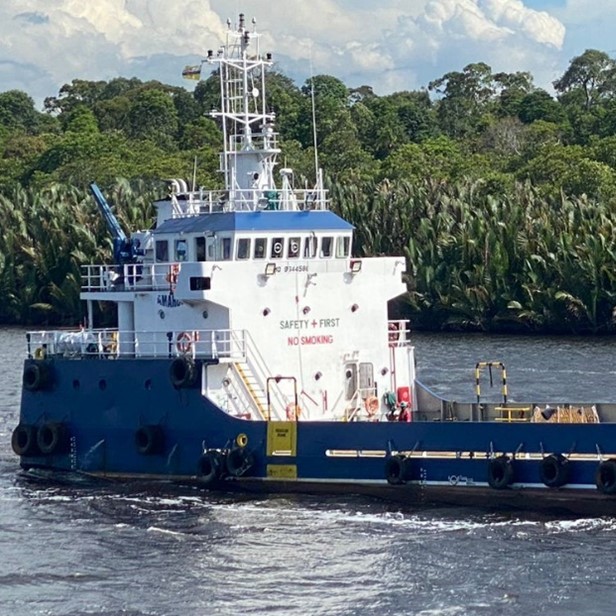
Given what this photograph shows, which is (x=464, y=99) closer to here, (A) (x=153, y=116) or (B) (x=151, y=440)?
(A) (x=153, y=116)

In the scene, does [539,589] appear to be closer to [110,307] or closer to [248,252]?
[248,252]

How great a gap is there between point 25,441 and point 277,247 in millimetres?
6691

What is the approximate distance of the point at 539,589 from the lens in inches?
920

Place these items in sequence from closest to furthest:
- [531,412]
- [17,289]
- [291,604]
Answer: [291,604]
[531,412]
[17,289]

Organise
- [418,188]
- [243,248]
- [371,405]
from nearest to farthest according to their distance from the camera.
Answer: [243,248]
[371,405]
[418,188]

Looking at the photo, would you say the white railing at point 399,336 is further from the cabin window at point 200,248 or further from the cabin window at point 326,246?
the cabin window at point 200,248

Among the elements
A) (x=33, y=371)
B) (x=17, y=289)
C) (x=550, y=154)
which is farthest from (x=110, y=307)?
(x=33, y=371)

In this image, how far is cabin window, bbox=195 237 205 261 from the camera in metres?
30.5

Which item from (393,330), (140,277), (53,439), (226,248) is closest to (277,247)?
(226,248)

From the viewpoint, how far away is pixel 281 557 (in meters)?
25.5

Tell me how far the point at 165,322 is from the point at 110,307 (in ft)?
108

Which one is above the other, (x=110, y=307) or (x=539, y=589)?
(x=110, y=307)

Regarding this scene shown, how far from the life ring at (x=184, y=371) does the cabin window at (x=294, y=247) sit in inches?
108

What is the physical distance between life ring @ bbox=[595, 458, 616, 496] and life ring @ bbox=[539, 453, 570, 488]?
53 centimetres
